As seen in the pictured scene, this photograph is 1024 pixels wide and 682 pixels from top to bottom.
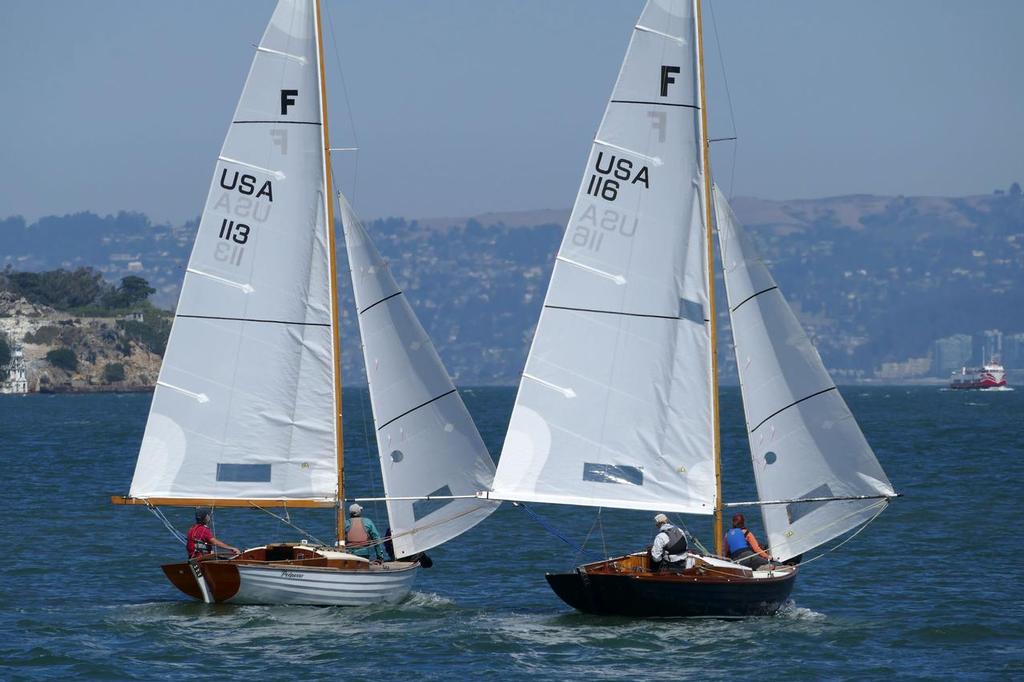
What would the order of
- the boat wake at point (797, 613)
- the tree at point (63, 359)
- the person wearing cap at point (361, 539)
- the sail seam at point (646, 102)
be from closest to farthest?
1. the sail seam at point (646, 102)
2. the boat wake at point (797, 613)
3. the person wearing cap at point (361, 539)
4. the tree at point (63, 359)

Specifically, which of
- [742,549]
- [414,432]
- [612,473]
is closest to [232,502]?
[414,432]

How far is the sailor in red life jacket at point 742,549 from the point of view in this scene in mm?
26016

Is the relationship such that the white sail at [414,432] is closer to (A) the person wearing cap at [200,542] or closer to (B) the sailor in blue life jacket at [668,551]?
(A) the person wearing cap at [200,542]

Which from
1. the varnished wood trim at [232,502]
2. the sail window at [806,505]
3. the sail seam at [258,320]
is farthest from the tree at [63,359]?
the sail window at [806,505]

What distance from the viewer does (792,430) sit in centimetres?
2641

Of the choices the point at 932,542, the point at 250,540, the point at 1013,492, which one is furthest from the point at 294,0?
the point at 1013,492

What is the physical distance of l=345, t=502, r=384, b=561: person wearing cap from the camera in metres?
27.1

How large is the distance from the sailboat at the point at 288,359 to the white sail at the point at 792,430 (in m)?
4.57

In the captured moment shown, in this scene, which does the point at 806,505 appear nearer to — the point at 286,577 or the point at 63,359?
the point at 286,577

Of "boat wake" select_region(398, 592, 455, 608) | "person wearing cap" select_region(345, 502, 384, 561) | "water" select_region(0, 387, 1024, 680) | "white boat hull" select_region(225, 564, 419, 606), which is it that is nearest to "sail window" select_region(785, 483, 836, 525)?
"water" select_region(0, 387, 1024, 680)

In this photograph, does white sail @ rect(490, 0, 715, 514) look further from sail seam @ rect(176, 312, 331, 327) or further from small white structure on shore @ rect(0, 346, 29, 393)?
small white structure on shore @ rect(0, 346, 29, 393)

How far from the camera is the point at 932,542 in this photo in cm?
3819

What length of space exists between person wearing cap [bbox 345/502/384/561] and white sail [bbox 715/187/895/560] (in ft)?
20.5

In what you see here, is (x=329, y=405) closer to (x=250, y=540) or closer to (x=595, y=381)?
(x=595, y=381)
